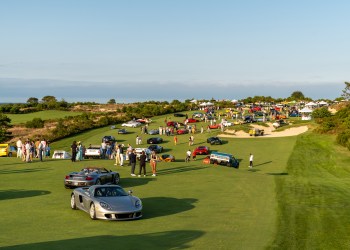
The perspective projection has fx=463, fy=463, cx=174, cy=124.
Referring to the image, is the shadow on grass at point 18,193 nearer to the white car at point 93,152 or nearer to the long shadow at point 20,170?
the long shadow at point 20,170

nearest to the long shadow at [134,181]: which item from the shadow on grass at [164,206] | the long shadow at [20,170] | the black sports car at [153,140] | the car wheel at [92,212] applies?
the shadow on grass at [164,206]

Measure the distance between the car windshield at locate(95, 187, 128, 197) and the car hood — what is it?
351mm

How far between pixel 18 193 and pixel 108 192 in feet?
21.2

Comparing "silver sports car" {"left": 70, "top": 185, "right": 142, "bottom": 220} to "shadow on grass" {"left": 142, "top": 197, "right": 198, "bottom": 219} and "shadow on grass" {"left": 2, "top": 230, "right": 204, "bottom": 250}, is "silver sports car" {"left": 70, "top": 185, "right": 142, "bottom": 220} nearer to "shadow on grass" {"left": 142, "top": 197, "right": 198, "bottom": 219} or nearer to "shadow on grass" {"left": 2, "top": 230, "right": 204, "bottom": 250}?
"shadow on grass" {"left": 142, "top": 197, "right": 198, "bottom": 219}

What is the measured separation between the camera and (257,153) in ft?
194

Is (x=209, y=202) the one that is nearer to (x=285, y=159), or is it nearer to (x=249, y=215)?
(x=249, y=215)

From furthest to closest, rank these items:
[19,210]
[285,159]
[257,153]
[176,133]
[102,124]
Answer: [102,124], [176,133], [257,153], [285,159], [19,210]

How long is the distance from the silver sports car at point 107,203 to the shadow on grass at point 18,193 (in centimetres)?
400

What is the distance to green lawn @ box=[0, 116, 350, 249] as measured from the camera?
13.9m

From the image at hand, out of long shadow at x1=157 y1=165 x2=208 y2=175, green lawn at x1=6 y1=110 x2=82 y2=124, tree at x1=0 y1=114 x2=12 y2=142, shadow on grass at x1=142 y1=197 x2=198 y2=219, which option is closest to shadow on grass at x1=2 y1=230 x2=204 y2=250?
shadow on grass at x1=142 y1=197 x2=198 y2=219

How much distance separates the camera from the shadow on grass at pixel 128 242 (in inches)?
502

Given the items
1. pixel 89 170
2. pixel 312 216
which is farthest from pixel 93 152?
pixel 312 216

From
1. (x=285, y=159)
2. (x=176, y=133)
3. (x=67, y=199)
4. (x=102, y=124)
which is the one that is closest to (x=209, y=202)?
(x=67, y=199)

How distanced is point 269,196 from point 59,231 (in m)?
12.7
